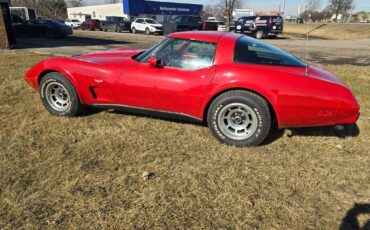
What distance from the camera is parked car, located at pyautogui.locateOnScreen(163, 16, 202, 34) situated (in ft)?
90.6

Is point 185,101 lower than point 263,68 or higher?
lower

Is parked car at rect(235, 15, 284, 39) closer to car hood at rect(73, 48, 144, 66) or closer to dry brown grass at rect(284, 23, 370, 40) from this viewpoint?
dry brown grass at rect(284, 23, 370, 40)

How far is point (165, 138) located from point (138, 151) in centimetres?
49

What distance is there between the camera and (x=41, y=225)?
2391 millimetres

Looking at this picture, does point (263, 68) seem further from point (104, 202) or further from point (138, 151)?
point (104, 202)

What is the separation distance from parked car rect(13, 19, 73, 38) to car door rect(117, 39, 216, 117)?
20097 mm

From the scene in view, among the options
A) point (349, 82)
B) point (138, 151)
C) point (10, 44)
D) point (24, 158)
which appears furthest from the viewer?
point (10, 44)

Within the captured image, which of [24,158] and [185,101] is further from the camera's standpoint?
[185,101]

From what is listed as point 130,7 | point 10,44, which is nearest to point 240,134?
point 10,44

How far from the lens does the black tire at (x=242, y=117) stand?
360 centimetres

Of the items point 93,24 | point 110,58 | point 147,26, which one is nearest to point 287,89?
point 110,58

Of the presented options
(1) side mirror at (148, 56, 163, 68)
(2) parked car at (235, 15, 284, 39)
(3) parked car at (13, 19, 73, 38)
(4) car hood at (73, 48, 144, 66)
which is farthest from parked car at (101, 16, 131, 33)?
(1) side mirror at (148, 56, 163, 68)

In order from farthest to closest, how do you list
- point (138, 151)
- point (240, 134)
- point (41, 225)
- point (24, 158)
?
1. point (240, 134)
2. point (138, 151)
3. point (24, 158)
4. point (41, 225)

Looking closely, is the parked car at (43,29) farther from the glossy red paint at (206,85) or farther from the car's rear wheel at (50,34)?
the glossy red paint at (206,85)
